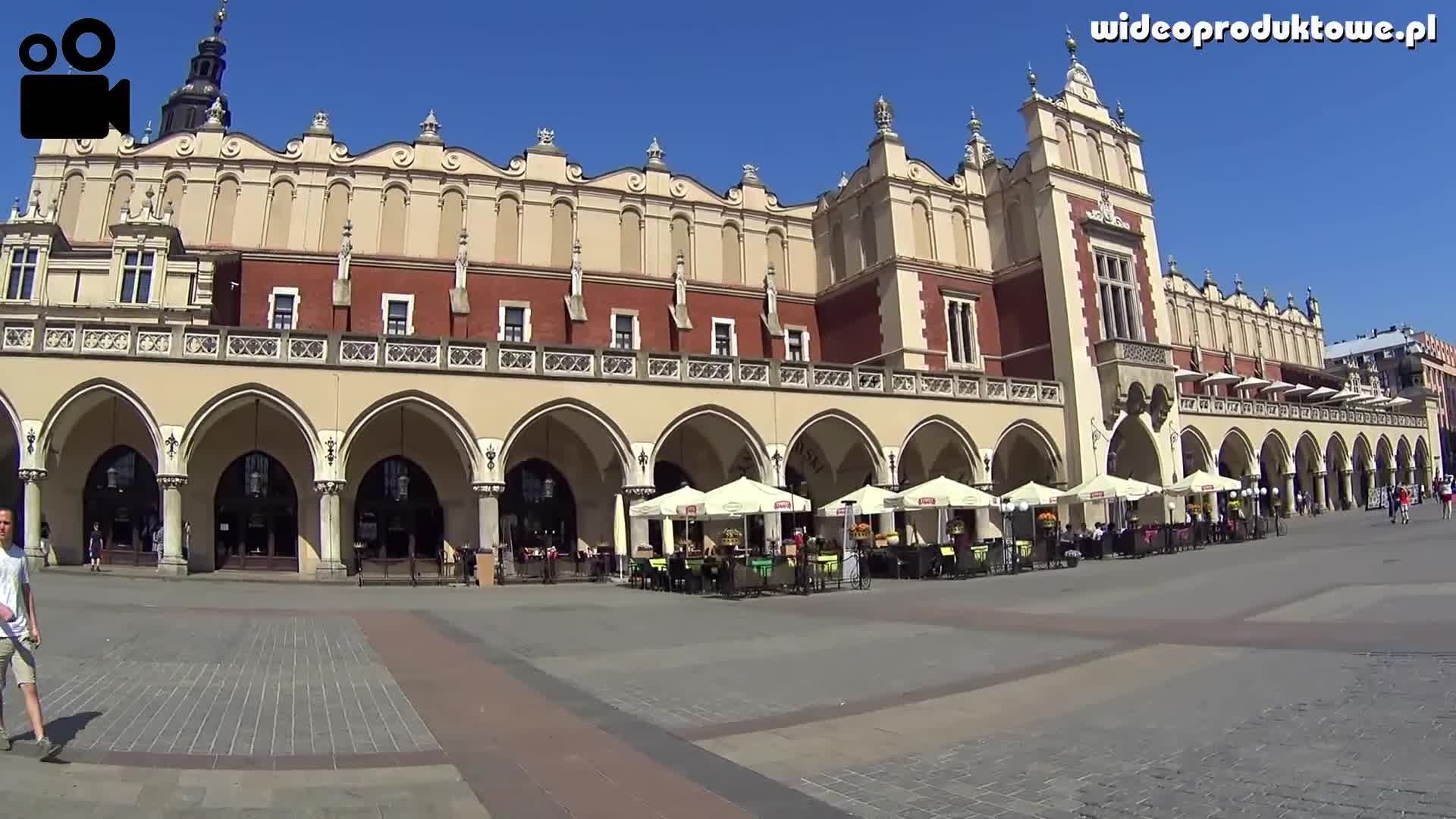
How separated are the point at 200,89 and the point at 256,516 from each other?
166 ft

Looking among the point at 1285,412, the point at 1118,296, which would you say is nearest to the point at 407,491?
the point at 1118,296

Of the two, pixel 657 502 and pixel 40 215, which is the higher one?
pixel 40 215

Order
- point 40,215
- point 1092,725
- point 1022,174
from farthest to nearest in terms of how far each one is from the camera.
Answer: point 1022,174 < point 40,215 < point 1092,725

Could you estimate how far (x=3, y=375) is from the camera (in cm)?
2109

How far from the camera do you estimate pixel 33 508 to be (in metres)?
21.1

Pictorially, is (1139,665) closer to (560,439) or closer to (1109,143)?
(560,439)

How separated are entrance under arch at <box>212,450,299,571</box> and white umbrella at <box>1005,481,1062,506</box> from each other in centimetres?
2215

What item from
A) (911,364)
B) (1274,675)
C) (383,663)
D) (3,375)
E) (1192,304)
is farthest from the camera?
(1192,304)

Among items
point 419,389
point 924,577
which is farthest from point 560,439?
point 924,577

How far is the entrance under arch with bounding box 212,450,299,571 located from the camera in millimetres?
26047

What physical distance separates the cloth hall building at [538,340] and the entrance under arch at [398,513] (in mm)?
100

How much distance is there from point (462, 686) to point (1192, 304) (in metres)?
54.6

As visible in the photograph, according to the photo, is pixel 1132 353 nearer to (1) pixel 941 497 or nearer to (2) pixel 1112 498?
(2) pixel 1112 498

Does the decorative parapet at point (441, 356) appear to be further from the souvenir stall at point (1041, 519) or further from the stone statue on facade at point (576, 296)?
the stone statue on facade at point (576, 296)
